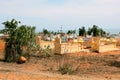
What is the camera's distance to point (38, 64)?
19.8m

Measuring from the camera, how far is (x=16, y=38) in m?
20.6

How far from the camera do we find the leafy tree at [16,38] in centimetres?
2065

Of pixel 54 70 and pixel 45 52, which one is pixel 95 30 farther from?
pixel 54 70

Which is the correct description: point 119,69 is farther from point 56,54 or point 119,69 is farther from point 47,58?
point 56,54

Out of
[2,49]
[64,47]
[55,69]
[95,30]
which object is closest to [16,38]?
[2,49]

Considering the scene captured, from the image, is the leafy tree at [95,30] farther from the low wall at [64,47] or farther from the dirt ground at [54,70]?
the dirt ground at [54,70]

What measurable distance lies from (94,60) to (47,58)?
3697mm

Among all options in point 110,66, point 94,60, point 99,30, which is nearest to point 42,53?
point 94,60

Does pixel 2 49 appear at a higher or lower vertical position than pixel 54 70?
higher

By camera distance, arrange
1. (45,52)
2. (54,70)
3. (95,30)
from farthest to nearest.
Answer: (95,30)
(45,52)
(54,70)

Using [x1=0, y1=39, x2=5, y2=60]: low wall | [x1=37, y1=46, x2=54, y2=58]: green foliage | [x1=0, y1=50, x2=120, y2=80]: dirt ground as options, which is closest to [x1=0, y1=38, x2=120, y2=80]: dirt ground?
[x1=0, y1=50, x2=120, y2=80]: dirt ground

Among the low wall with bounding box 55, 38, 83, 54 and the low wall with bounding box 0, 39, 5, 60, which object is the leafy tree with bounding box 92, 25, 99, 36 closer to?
the low wall with bounding box 55, 38, 83, 54

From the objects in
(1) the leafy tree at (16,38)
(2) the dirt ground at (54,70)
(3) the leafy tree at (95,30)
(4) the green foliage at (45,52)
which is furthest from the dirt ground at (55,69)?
(3) the leafy tree at (95,30)

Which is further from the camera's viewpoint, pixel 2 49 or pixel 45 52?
pixel 45 52
